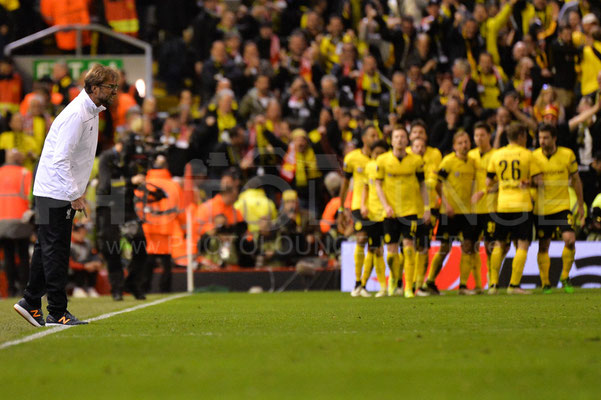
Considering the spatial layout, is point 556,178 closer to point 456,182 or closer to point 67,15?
point 456,182

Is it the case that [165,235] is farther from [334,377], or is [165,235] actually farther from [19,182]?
[334,377]

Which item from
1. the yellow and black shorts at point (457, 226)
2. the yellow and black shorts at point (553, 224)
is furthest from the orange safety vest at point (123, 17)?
the yellow and black shorts at point (553, 224)

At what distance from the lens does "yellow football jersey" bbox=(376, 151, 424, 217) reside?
43.5 ft

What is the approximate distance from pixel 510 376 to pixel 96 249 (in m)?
12.7

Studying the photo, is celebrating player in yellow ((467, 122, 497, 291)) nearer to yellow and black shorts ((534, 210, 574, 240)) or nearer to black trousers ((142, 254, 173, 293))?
yellow and black shorts ((534, 210, 574, 240))

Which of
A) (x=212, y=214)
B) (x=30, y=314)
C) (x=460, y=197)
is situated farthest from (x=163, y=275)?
(x=30, y=314)

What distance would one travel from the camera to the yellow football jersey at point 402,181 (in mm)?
13250

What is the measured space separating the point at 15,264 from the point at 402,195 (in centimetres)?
665

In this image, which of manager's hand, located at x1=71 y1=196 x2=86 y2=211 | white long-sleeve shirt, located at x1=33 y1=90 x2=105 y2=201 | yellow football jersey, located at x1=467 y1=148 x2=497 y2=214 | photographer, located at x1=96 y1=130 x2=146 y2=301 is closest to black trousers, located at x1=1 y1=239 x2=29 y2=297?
photographer, located at x1=96 y1=130 x2=146 y2=301

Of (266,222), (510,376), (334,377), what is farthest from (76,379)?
(266,222)

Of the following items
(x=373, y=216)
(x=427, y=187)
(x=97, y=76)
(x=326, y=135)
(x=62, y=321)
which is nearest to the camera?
(x=97, y=76)

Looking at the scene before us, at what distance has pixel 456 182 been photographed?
46.2 feet

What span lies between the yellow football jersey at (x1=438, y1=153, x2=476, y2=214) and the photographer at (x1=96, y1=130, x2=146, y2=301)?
13.5ft

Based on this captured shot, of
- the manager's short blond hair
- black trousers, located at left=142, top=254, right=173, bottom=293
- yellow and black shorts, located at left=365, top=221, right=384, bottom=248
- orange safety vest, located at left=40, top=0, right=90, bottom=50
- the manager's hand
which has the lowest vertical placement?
black trousers, located at left=142, top=254, right=173, bottom=293
